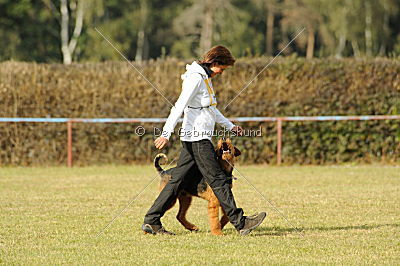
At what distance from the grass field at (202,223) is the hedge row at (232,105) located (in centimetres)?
231

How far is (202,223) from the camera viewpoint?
9.10 m

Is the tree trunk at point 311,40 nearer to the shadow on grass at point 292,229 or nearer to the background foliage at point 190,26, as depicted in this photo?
the background foliage at point 190,26

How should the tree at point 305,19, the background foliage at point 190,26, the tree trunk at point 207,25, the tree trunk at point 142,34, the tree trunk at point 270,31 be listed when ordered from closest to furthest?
the background foliage at point 190,26 < the tree trunk at point 207,25 < the tree trunk at point 142,34 < the tree at point 305,19 < the tree trunk at point 270,31

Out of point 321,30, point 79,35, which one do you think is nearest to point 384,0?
point 321,30

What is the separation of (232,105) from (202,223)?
8641mm

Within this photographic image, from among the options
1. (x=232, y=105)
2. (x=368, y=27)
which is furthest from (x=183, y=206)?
(x=368, y=27)

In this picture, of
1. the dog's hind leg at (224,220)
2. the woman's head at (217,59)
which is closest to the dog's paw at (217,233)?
the dog's hind leg at (224,220)

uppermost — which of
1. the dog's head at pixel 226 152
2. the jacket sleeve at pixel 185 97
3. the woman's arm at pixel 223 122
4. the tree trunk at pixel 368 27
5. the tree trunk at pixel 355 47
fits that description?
the tree trunk at pixel 368 27

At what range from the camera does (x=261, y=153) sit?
17.6m

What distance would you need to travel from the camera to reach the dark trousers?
7863mm

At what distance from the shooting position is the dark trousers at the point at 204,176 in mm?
7863

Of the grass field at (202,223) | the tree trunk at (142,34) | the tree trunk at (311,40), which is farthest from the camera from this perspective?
the tree trunk at (311,40)

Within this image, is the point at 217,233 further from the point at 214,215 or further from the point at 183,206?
the point at 183,206

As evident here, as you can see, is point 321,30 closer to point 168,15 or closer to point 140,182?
point 168,15
